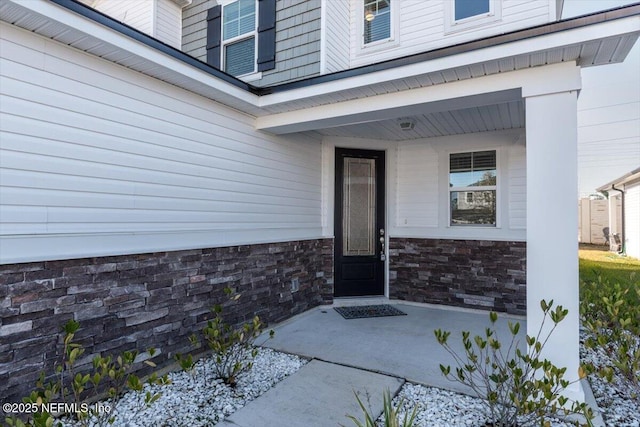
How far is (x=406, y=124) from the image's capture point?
471cm

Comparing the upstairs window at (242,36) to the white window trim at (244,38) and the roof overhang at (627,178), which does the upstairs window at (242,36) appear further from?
the roof overhang at (627,178)

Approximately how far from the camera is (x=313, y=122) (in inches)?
153

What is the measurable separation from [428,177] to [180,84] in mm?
3852

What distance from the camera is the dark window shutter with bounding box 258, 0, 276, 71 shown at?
5047mm

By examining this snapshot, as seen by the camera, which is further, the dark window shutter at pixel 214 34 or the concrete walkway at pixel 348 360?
the dark window shutter at pixel 214 34

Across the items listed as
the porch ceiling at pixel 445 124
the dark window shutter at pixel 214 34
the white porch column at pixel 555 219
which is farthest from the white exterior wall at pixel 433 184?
the white porch column at pixel 555 219

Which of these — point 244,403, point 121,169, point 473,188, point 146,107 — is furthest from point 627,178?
point 121,169

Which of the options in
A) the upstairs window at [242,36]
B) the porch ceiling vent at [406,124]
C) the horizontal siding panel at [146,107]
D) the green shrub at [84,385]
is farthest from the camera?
the upstairs window at [242,36]

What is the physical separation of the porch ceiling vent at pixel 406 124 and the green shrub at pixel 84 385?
381cm

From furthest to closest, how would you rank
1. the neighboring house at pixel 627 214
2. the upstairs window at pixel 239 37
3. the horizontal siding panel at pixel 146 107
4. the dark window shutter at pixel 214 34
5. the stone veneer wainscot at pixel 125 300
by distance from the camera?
1. the neighboring house at pixel 627 214
2. the dark window shutter at pixel 214 34
3. the upstairs window at pixel 239 37
4. the horizontal siding panel at pixel 146 107
5. the stone veneer wainscot at pixel 125 300

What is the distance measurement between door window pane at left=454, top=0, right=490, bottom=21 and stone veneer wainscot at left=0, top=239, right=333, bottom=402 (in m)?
3.86

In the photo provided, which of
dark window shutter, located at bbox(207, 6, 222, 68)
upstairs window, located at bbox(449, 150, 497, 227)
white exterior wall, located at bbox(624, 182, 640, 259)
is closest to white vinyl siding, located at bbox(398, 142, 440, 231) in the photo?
upstairs window, located at bbox(449, 150, 497, 227)

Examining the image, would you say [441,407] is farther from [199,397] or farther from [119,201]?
[119,201]

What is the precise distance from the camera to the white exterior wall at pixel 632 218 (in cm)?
1070
